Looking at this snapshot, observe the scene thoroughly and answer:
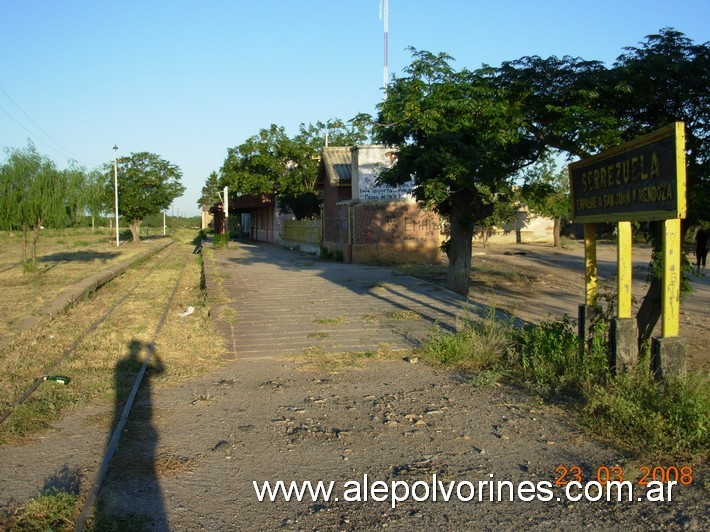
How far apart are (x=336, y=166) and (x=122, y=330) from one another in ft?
67.6

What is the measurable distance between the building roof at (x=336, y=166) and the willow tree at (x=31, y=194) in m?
11.2

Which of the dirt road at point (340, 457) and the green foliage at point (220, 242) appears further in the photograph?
the green foliage at point (220, 242)

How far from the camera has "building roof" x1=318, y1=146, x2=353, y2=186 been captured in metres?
29.5

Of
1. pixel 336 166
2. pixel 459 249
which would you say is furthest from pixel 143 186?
pixel 459 249

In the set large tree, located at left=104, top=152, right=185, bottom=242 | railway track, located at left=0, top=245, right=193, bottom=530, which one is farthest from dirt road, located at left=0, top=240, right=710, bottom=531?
large tree, located at left=104, top=152, right=185, bottom=242

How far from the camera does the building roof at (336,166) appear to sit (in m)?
29.5

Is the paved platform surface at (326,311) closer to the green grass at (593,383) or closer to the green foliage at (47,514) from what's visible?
the green grass at (593,383)

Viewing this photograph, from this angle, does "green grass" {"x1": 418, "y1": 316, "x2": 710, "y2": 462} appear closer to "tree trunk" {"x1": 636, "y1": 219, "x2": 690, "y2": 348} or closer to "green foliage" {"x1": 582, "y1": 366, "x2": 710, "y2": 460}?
"green foliage" {"x1": 582, "y1": 366, "x2": 710, "y2": 460}

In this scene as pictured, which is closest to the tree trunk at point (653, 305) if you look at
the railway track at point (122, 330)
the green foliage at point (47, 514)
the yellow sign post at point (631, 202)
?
the yellow sign post at point (631, 202)

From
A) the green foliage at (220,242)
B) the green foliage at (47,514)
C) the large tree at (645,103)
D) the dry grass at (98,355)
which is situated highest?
the large tree at (645,103)

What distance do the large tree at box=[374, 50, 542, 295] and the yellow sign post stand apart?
2213 millimetres

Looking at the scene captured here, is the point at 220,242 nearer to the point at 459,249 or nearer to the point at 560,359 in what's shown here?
the point at 459,249

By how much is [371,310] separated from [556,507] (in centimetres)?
891

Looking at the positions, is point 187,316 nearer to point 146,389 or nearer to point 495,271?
point 146,389
